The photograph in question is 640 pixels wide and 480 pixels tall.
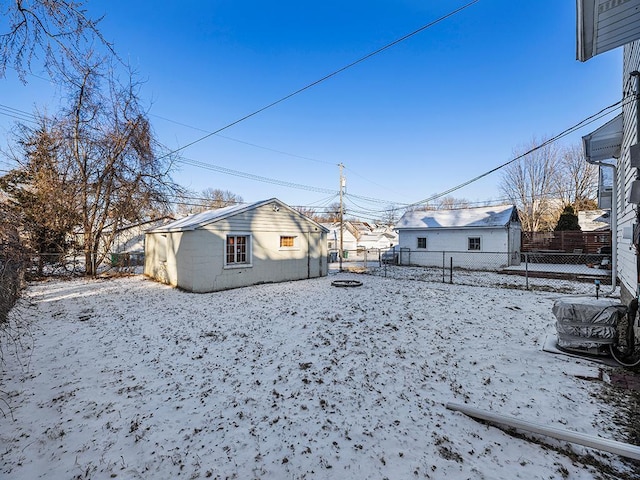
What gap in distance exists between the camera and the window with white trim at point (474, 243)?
1681 cm

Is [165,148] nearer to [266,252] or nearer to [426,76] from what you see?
[266,252]

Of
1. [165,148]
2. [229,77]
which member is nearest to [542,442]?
[229,77]

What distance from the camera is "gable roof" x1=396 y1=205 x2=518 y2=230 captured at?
16.6m

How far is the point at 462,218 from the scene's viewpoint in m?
18.2

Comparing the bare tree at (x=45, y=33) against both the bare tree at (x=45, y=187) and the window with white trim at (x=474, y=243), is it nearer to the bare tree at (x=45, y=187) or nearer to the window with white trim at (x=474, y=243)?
the bare tree at (x=45, y=187)

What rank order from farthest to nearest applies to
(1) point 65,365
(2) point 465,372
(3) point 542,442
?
(1) point 65,365
(2) point 465,372
(3) point 542,442

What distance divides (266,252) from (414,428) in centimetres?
925

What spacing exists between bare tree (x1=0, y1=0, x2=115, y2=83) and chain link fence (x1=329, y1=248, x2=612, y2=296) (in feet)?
34.3

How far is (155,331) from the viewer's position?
5.78 meters

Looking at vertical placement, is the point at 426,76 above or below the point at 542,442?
above

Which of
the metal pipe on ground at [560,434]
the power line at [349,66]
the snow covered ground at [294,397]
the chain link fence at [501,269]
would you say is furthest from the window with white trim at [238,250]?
the metal pipe on ground at [560,434]

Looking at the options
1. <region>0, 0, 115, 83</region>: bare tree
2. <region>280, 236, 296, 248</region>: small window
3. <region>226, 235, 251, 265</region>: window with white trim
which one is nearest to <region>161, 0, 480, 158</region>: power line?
<region>226, 235, 251, 265</region>: window with white trim

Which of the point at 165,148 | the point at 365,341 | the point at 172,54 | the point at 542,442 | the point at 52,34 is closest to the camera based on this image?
the point at 542,442

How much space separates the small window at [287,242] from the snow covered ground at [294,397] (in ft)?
18.4
